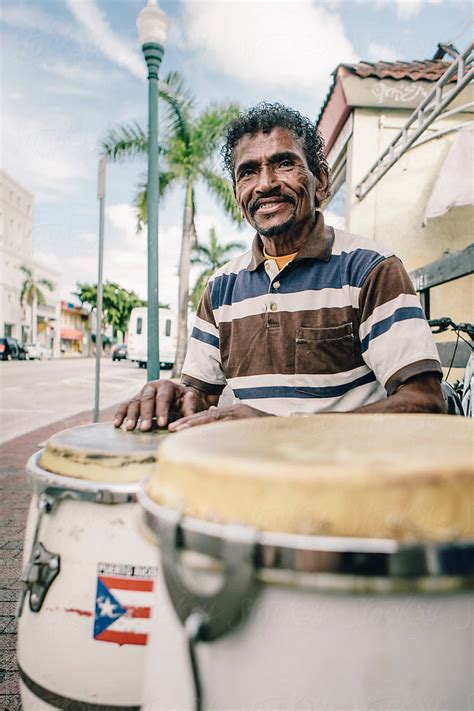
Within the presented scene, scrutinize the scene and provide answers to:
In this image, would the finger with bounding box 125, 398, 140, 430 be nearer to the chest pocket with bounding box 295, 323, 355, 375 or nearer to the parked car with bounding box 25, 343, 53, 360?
the chest pocket with bounding box 295, 323, 355, 375

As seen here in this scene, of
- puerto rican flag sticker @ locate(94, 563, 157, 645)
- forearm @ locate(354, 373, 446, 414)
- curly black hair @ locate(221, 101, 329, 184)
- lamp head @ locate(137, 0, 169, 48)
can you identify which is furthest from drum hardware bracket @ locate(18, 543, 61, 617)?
lamp head @ locate(137, 0, 169, 48)

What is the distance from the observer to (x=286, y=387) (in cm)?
188

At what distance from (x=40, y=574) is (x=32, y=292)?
52.4 meters

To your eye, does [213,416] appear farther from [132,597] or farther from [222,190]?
[222,190]

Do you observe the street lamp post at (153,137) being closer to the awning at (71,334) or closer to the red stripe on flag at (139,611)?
the red stripe on flag at (139,611)

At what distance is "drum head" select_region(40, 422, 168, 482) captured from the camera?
1.09 meters

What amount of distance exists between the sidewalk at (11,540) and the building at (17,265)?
44.2m

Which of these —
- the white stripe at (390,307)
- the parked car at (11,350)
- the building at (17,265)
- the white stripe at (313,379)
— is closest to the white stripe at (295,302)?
the white stripe at (390,307)

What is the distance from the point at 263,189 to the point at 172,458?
→ 151cm

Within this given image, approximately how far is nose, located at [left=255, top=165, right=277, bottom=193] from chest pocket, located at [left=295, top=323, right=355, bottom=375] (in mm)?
592

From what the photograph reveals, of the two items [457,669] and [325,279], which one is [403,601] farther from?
[325,279]

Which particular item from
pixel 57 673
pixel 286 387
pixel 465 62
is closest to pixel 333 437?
pixel 57 673

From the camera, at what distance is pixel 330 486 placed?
64cm

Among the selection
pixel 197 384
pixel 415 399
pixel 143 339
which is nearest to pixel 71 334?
pixel 143 339
